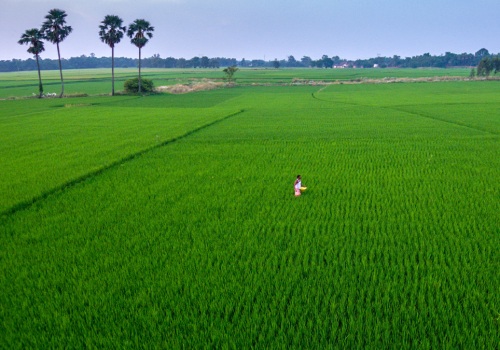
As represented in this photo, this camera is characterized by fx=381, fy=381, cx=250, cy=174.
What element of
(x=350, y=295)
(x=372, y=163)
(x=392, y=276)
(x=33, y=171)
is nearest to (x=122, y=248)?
(x=350, y=295)

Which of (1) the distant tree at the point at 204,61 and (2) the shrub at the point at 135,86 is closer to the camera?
(2) the shrub at the point at 135,86

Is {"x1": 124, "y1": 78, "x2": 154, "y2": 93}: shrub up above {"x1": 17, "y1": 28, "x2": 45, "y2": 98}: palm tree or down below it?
A: below

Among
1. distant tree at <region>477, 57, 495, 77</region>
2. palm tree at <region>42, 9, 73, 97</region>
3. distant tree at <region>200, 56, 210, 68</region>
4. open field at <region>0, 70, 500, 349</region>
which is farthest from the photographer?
distant tree at <region>200, 56, 210, 68</region>

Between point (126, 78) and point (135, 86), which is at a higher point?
point (126, 78)

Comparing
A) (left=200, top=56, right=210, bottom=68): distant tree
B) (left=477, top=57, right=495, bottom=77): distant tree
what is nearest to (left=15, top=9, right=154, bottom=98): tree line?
(left=477, top=57, right=495, bottom=77): distant tree

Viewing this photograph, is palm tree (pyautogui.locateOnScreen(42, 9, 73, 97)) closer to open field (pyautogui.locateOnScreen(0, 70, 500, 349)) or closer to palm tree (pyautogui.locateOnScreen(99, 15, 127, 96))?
palm tree (pyautogui.locateOnScreen(99, 15, 127, 96))

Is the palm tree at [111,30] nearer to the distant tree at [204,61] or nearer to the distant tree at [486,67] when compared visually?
the distant tree at [486,67]

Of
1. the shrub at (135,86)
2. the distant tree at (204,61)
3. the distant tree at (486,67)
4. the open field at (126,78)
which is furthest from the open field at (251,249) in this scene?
the distant tree at (204,61)

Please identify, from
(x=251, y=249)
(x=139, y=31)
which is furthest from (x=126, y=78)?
(x=251, y=249)

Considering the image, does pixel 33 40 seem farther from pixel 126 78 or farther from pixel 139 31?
pixel 126 78

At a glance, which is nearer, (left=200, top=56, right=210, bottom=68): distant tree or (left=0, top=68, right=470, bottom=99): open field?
(left=0, top=68, right=470, bottom=99): open field
